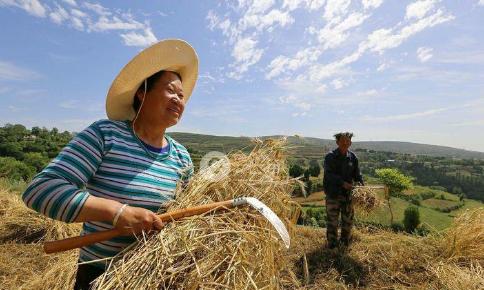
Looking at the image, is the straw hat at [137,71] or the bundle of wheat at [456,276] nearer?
the straw hat at [137,71]

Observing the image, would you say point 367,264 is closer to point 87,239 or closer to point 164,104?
point 164,104

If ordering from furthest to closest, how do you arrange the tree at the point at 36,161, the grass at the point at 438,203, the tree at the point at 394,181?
the grass at the point at 438,203 → the tree at the point at 36,161 → the tree at the point at 394,181

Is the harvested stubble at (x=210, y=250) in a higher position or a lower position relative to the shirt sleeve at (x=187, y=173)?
lower

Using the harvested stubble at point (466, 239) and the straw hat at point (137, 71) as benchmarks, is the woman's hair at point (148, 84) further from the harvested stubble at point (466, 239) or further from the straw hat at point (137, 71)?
the harvested stubble at point (466, 239)

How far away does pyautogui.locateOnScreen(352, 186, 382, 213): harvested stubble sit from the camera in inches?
228

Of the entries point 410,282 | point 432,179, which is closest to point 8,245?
point 410,282

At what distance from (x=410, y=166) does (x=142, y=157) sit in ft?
278

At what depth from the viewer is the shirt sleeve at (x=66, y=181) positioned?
3.88ft

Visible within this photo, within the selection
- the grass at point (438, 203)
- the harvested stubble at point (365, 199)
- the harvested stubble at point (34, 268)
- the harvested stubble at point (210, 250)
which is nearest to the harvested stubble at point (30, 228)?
the harvested stubble at point (34, 268)

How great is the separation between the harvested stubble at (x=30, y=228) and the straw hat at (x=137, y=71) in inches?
205

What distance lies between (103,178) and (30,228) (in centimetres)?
609

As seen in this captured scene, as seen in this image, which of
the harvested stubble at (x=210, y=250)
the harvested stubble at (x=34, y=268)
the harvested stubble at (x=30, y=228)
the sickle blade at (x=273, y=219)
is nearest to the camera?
the harvested stubble at (x=210, y=250)

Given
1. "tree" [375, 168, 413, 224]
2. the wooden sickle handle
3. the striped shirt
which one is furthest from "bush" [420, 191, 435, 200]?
the wooden sickle handle

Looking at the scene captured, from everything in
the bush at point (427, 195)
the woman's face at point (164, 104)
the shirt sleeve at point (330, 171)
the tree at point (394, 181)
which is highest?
the woman's face at point (164, 104)
